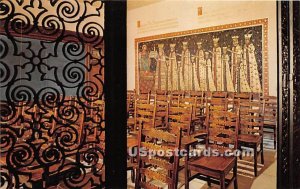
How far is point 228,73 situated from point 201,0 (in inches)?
69.7

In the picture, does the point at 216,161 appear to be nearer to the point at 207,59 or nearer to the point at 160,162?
the point at 160,162

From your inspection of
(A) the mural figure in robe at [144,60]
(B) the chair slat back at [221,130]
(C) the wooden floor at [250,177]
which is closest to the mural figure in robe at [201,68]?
(A) the mural figure in robe at [144,60]

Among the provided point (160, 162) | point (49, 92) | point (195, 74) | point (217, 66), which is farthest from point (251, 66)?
point (49, 92)

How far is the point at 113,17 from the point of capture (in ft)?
3.97

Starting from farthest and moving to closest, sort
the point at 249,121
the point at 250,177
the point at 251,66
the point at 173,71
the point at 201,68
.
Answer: the point at 173,71 < the point at 201,68 < the point at 251,66 < the point at 249,121 < the point at 250,177

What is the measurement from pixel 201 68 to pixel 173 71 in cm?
79

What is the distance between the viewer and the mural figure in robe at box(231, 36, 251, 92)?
5287 mm

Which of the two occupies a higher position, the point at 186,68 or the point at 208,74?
the point at 186,68

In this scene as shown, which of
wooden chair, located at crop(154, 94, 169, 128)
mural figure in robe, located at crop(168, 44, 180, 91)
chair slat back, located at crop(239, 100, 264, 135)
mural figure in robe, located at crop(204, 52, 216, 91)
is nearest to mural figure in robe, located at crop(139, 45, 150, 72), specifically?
mural figure in robe, located at crop(168, 44, 180, 91)

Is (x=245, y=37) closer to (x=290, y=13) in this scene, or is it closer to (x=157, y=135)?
(x=290, y=13)

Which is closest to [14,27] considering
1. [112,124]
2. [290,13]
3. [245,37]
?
[112,124]

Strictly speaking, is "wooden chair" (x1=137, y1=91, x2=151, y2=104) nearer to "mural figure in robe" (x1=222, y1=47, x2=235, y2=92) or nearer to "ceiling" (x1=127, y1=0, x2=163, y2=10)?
"mural figure in robe" (x1=222, y1=47, x2=235, y2=92)

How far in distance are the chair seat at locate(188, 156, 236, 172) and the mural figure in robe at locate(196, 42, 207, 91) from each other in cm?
353

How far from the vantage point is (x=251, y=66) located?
5191 mm
